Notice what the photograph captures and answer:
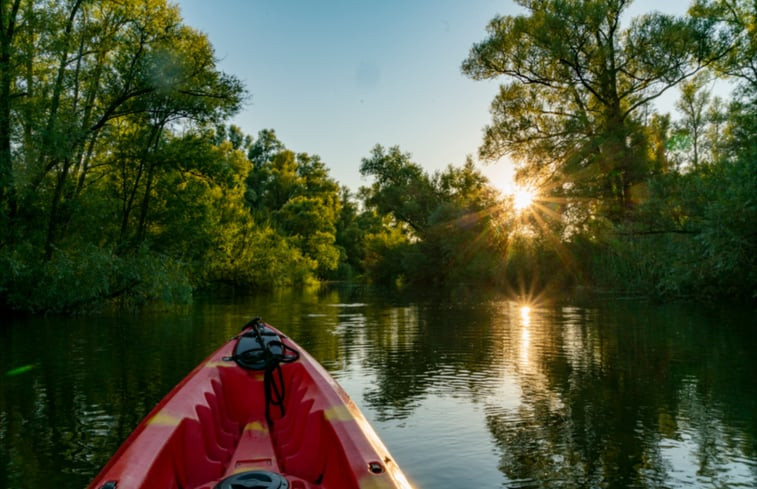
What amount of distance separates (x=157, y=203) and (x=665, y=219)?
Result: 62.4 ft

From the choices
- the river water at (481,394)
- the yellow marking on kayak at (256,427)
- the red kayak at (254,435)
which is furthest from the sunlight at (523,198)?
the yellow marking on kayak at (256,427)

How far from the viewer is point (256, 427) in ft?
18.4

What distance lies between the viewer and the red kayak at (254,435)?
326 cm

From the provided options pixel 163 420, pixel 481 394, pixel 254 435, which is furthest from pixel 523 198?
pixel 163 420

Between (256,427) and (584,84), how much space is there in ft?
80.7

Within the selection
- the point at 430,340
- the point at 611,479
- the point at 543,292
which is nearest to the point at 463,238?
the point at 543,292

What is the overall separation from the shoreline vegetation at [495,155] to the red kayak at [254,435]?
12.8 m

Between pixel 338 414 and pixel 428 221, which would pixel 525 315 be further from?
pixel 428 221

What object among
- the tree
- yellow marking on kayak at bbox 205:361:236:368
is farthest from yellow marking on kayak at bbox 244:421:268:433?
the tree

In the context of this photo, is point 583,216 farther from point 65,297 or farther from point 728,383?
point 65,297

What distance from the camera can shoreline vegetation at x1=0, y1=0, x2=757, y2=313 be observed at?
17.3 meters

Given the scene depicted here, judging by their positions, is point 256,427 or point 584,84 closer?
point 256,427

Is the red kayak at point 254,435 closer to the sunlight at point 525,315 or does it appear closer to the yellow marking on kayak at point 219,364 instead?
the yellow marking on kayak at point 219,364

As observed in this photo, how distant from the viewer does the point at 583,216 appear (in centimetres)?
2681
